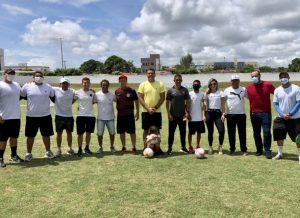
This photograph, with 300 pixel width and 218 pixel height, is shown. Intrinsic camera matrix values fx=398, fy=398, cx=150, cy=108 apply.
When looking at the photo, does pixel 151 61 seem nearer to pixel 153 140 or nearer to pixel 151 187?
pixel 153 140

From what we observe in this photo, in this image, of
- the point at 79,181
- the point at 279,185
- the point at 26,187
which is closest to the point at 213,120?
the point at 279,185

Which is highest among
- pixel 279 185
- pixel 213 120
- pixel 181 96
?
pixel 181 96

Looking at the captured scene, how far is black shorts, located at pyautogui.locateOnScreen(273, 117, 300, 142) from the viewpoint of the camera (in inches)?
355

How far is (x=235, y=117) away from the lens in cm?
983

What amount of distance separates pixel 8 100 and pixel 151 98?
3.30 m

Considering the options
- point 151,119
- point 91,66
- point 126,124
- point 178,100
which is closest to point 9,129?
point 126,124

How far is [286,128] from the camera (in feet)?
30.1

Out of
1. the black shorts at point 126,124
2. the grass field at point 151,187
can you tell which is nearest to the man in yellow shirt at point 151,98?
the black shorts at point 126,124

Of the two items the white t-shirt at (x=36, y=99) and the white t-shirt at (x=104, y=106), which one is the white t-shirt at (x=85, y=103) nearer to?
the white t-shirt at (x=104, y=106)

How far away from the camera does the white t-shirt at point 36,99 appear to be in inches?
362

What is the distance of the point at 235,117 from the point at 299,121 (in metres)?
1.51

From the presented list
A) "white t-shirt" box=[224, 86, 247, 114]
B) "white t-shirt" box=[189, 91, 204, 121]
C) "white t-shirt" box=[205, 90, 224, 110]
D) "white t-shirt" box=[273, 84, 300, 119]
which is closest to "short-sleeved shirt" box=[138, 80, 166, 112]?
"white t-shirt" box=[189, 91, 204, 121]

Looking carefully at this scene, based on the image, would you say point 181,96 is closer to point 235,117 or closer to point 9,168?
point 235,117

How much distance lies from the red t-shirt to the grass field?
1192mm
